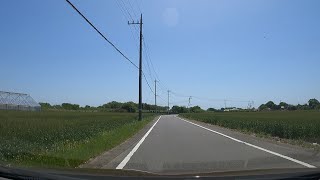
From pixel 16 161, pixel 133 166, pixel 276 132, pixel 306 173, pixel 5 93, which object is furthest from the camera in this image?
pixel 5 93

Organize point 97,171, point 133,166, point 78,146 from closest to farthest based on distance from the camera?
1. point 97,171
2. point 133,166
3. point 78,146

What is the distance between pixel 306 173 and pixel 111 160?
8.95 meters

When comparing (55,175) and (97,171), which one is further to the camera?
(97,171)

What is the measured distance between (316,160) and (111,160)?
19.6 feet

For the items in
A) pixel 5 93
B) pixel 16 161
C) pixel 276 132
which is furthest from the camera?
pixel 5 93

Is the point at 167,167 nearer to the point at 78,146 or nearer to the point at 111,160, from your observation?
the point at 111,160

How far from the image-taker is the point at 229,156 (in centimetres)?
1479

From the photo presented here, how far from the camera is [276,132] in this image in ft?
99.2

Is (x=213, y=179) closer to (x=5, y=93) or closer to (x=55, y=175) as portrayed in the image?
(x=55, y=175)

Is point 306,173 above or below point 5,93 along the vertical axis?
below

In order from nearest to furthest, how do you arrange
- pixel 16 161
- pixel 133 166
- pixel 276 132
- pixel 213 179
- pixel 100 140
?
pixel 213 179, pixel 16 161, pixel 133 166, pixel 100 140, pixel 276 132

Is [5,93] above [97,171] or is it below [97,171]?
above

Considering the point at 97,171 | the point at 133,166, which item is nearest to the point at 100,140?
the point at 133,166

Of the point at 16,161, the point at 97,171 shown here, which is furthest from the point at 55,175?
the point at 16,161
